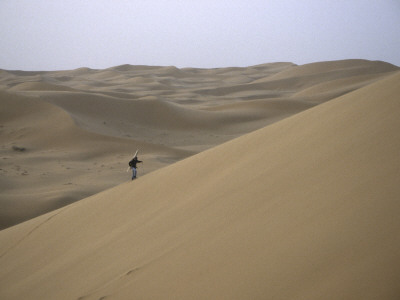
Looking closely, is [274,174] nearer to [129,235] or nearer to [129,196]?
[129,235]

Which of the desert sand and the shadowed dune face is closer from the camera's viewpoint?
the desert sand

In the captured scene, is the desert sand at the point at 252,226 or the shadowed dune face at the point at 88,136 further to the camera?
the shadowed dune face at the point at 88,136

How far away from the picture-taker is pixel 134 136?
1762 cm

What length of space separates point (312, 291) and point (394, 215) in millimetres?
554

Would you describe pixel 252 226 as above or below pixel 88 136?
above

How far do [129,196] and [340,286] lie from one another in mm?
3299

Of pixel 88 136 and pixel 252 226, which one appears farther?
pixel 88 136

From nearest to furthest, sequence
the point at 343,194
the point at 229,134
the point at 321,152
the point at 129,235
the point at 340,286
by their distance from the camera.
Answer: the point at 340,286 < the point at 343,194 < the point at 321,152 < the point at 129,235 < the point at 229,134

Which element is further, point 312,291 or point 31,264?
point 31,264

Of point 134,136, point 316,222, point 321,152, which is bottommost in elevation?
point 134,136

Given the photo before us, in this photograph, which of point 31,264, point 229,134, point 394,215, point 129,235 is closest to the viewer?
point 394,215

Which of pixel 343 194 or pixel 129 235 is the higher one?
pixel 343 194

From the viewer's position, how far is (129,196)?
190 inches

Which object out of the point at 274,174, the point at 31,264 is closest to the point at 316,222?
the point at 274,174
